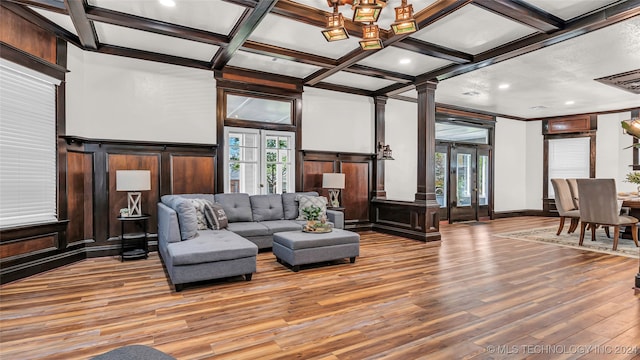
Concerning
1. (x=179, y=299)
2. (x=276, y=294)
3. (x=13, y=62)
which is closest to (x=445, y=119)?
(x=276, y=294)

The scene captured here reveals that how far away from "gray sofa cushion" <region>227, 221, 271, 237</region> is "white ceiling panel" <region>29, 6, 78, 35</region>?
3.26 meters

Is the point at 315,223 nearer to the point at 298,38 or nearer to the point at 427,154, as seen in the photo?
the point at 298,38

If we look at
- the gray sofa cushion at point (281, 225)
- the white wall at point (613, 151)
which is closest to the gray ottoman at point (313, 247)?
the gray sofa cushion at point (281, 225)

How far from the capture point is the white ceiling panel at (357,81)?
6.29m

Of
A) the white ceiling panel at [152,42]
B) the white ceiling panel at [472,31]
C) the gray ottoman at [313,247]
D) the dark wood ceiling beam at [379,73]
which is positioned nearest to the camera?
the white ceiling panel at [472,31]

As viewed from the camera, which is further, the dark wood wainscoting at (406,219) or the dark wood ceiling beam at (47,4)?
the dark wood wainscoting at (406,219)

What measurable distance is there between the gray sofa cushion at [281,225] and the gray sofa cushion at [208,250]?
1092mm

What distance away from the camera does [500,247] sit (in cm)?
553

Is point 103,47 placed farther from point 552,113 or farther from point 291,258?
point 552,113

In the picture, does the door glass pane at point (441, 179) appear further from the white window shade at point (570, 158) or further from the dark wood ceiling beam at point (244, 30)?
the dark wood ceiling beam at point (244, 30)

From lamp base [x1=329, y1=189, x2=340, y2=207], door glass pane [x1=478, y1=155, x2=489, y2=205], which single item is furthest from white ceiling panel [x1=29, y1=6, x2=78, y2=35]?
door glass pane [x1=478, y1=155, x2=489, y2=205]

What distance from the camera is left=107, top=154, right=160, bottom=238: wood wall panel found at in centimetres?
491

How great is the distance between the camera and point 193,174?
18.1 feet

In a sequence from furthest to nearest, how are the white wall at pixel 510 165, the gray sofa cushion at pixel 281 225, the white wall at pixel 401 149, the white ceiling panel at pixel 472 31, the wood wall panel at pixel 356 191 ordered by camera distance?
1. the white wall at pixel 510 165
2. the white wall at pixel 401 149
3. the wood wall panel at pixel 356 191
4. the gray sofa cushion at pixel 281 225
5. the white ceiling panel at pixel 472 31
